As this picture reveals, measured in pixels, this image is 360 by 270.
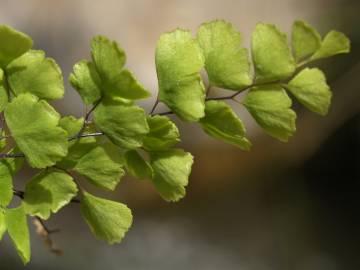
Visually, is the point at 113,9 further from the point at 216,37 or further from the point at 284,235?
the point at 216,37

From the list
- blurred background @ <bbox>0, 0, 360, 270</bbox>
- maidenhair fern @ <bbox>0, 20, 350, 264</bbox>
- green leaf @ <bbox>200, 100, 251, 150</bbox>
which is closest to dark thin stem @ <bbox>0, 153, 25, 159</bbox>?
maidenhair fern @ <bbox>0, 20, 350, 264</bbox>

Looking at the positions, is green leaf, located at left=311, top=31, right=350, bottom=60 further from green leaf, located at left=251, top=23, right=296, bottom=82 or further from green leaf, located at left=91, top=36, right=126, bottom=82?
green leaf, located at left=91, top=36, right=126, bottom=82

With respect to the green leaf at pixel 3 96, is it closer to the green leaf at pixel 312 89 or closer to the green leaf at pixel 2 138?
the green leaf at pixel 2 138

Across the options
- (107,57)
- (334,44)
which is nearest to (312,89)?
(334,44)

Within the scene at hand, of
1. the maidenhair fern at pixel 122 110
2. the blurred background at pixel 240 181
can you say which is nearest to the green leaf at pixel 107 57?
the maidenhair fern at pixel 122 110

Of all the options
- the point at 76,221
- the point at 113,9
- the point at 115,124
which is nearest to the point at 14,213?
the point at 115,124

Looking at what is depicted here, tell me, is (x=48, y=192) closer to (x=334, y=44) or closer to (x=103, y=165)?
(x=103, y=165)
